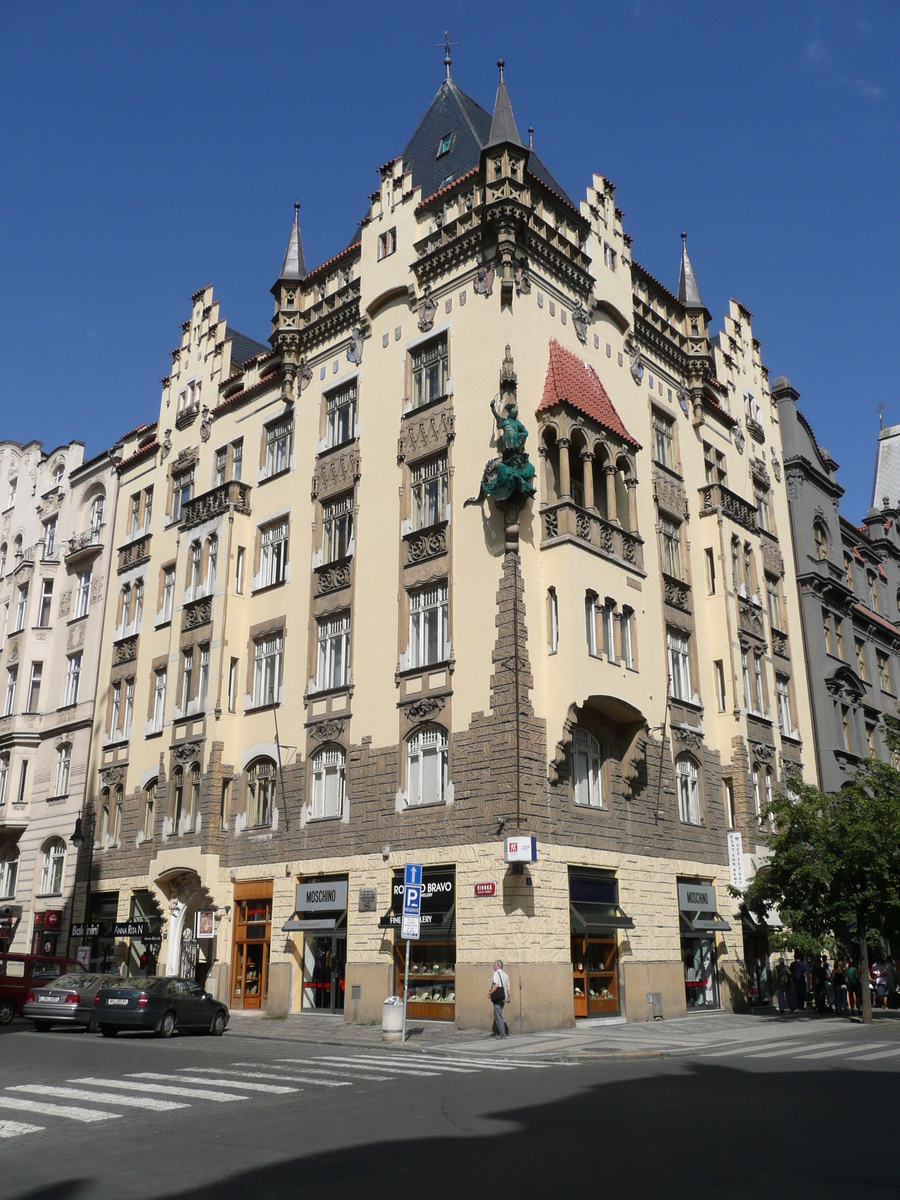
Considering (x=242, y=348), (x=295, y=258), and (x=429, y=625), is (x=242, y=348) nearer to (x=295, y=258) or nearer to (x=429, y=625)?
(x=295, y=258)

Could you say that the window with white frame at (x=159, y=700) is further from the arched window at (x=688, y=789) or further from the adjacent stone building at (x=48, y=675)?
the arched window at (x=688, y=789)

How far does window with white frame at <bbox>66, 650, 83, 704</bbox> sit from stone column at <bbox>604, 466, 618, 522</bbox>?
24136 millimetres

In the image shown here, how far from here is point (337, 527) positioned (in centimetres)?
3366

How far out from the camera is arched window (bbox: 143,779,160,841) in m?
36.6

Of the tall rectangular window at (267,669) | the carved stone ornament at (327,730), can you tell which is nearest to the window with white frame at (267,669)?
the tall rectangular window at (267,669)

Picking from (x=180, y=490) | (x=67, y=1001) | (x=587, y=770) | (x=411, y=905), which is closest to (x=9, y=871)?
(x=180, y=490)

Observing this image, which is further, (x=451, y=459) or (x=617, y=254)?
(x=617, y=254)

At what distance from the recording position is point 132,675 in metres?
39.9

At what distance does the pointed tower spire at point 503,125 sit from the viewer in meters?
31.0

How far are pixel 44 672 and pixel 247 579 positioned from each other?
560 inches

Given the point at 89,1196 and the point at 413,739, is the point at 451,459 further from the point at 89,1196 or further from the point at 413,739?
the point at 89,1196

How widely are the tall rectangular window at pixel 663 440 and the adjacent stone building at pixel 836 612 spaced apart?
9.90m

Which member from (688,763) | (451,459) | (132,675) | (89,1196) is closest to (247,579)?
(132,675)

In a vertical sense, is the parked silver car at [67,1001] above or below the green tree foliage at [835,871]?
below
